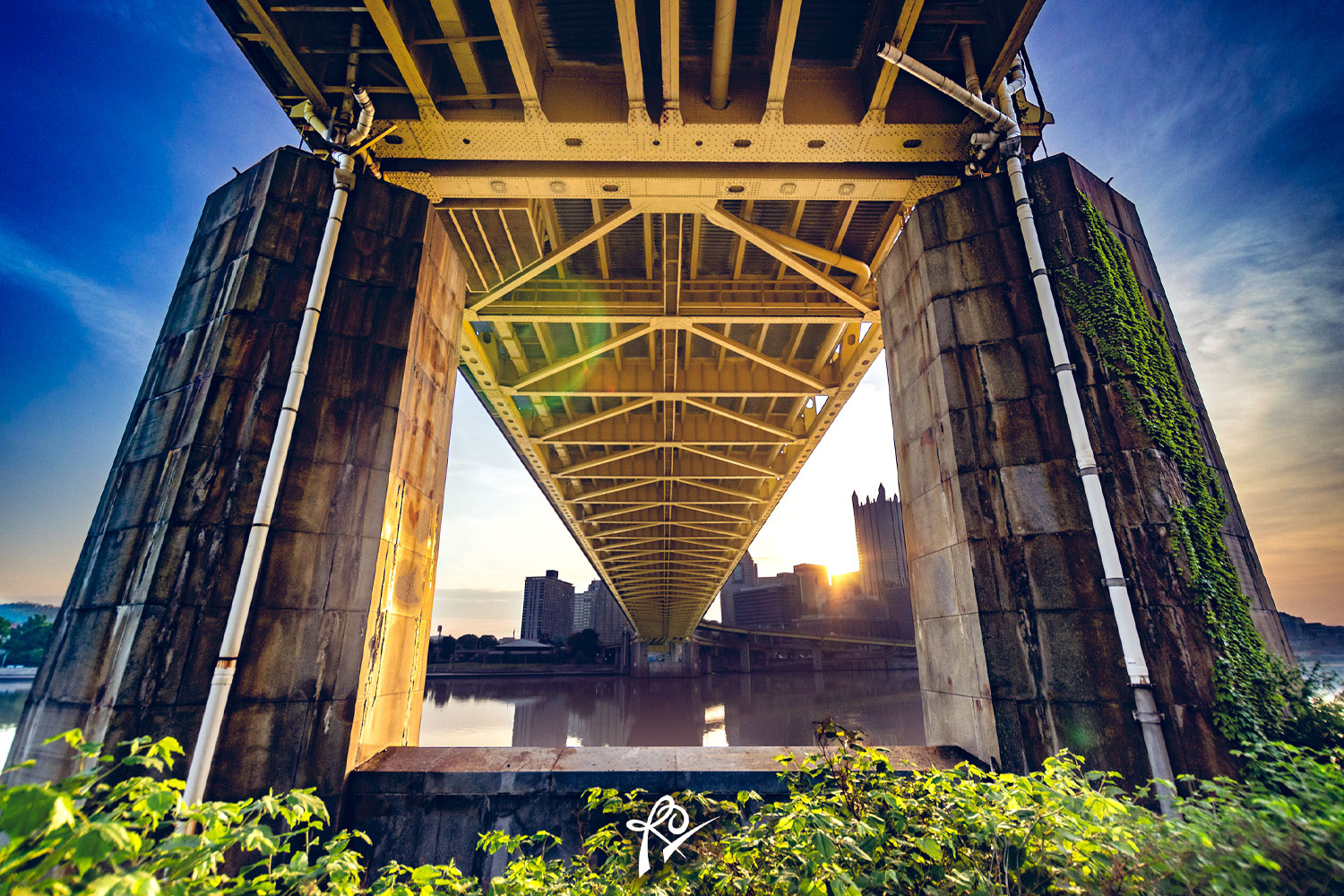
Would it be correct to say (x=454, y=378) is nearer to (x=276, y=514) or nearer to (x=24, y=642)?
(x=276, y=514)

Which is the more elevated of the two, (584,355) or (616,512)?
(584,355)

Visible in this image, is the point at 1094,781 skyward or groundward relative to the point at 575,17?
groundward

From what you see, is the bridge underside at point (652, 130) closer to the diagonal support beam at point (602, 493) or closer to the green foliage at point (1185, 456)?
the green foliage at point (1185, 456)

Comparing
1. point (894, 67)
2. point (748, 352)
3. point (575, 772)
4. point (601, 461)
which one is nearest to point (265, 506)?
point (575, 772)

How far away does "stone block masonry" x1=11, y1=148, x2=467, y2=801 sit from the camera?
5613 mm

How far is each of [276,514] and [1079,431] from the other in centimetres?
905

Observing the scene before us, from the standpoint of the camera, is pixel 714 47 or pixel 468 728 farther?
pixel 468 728

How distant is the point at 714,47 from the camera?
23.5 ft

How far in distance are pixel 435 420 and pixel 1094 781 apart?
360 inches

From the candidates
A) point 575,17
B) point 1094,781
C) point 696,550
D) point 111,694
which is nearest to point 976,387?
point 1094,781

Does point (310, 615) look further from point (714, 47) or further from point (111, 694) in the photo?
point (714, 47)

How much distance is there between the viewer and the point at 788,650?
105 m

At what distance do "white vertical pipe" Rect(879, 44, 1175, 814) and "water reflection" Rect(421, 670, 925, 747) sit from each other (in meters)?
18.2

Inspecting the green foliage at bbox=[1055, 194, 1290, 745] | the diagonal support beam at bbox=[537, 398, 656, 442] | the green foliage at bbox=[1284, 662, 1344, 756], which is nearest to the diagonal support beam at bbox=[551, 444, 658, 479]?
the diagonal support beam at bbox=[537, 398, 656, 442]
